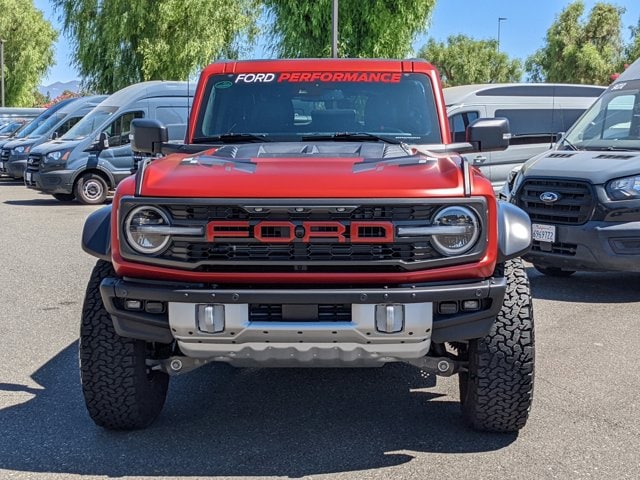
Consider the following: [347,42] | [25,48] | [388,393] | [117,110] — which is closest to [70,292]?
[388,393]

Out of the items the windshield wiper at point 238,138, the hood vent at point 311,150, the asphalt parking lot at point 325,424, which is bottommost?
the asphalt parking lot at point 325,424

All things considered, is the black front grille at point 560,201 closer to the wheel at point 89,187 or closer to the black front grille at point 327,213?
the black front grille at point 327,213

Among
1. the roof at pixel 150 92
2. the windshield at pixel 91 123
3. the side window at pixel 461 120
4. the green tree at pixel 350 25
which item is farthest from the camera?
the green tree at pixel 350 25

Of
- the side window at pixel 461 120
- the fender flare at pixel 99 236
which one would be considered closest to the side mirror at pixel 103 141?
the side window at pixel 461 120

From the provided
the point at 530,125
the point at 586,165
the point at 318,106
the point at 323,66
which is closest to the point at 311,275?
the point at 318,106

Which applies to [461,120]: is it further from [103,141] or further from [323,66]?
[323,66]

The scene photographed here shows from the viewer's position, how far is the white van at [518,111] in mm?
13062

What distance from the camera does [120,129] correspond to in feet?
54.7

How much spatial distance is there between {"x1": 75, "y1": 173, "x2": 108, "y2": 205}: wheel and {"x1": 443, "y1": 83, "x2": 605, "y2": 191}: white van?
708cm

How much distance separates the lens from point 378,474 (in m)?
3.92

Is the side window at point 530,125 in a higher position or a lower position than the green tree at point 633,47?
lower

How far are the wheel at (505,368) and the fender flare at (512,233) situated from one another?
26 cm

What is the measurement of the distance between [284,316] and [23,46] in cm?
5079

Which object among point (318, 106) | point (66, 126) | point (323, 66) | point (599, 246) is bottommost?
point (599, 246)
